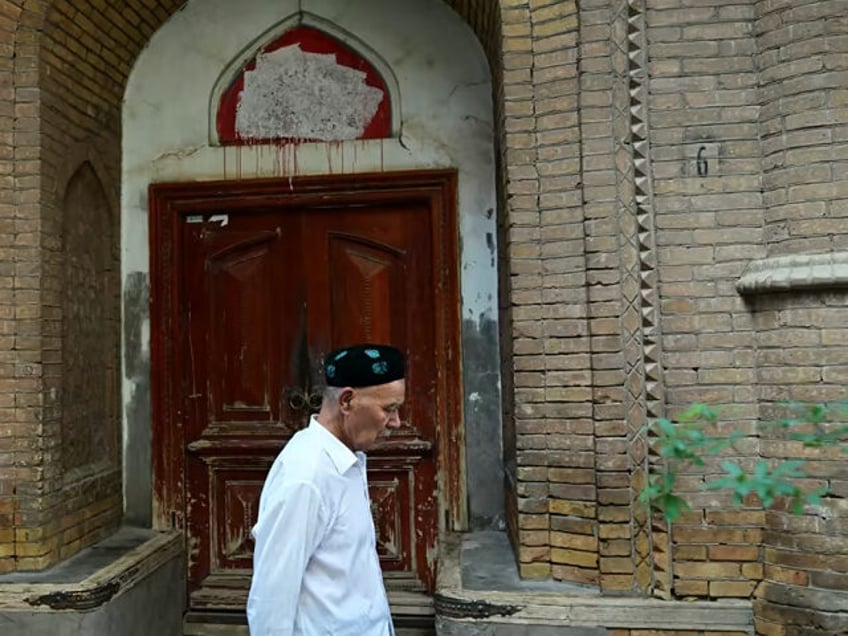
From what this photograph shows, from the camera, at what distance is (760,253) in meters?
3.61

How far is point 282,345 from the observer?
4.99 meters

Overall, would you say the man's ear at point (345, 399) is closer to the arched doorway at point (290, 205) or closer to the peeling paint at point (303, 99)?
the arched doorway at point (290, 205)

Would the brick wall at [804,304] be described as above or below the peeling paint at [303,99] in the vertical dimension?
below

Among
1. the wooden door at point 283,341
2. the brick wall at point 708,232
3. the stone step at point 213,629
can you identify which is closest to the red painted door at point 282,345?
the wooden door at point 283,341

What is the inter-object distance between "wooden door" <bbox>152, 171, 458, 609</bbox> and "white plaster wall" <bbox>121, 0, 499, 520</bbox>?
20 centimetres

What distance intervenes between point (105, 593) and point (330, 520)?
2181 mm

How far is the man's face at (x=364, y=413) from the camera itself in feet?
8.02

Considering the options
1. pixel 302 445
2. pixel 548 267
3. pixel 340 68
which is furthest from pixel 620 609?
pixel 340 68

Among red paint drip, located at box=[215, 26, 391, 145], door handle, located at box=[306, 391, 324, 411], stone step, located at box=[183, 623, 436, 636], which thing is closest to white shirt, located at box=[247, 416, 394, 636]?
door handle, located at box=[306, 391, 324, 411]

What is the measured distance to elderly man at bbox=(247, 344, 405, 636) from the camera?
7.18 feet

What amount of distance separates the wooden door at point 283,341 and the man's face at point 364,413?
2392 millimetres

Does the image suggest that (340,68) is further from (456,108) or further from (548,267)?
(548,267)

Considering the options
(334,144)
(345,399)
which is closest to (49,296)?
(334,144)

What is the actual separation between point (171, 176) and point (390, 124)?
1397mm
